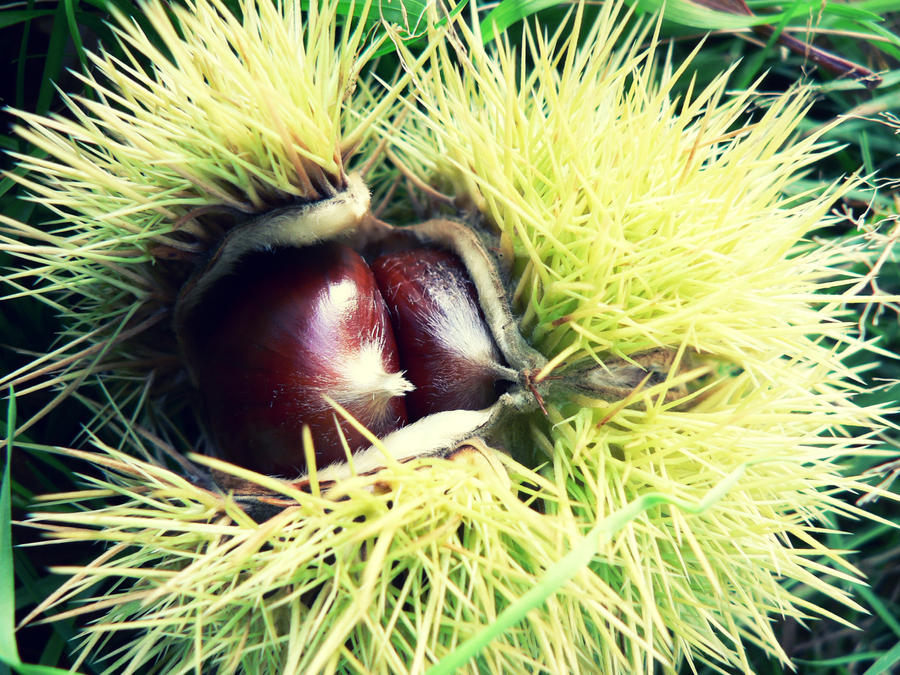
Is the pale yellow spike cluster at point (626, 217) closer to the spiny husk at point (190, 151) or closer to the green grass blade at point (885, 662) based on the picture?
the spiny husk at point (190, 151)

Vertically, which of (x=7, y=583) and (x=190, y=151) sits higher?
(x=190, y=151)

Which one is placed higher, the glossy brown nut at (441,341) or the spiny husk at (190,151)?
the spiny husk at (190,151)

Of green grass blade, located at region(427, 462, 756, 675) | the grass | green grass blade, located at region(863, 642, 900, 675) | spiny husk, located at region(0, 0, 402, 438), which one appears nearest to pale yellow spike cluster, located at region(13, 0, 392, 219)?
spiny husk, located at region(0, 0, 402, 438)

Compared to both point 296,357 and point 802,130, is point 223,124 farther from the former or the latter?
point 802,130

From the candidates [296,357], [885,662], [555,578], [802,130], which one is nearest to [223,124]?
[296,357]

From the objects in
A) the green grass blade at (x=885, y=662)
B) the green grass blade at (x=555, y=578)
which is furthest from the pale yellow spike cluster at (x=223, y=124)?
the green grass blade at (x=885, y=662)
